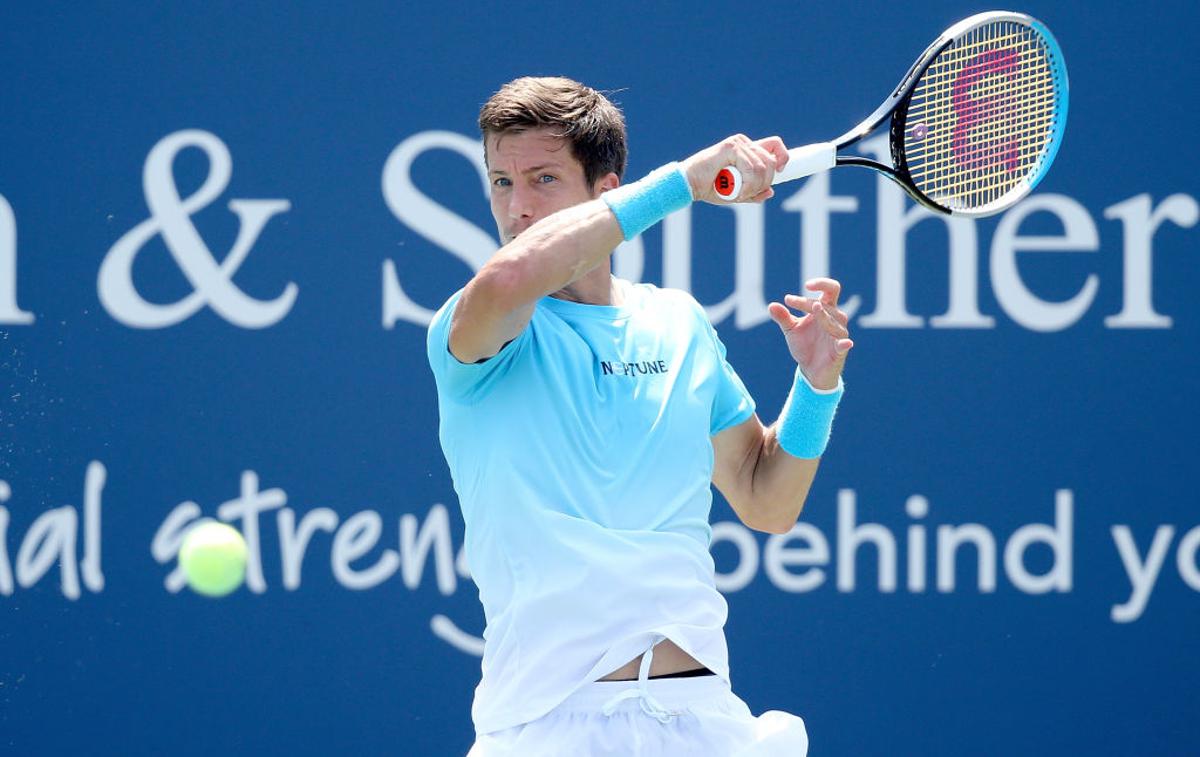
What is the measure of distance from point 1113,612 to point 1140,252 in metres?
0.93

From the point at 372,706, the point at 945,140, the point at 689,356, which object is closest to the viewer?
the point at 689,356

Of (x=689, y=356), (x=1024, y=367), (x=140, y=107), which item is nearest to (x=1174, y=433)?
(x=1024, y=367)

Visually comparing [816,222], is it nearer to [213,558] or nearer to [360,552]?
[360,552]

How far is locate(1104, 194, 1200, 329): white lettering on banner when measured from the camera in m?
4.32

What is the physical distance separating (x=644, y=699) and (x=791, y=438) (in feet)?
1.99

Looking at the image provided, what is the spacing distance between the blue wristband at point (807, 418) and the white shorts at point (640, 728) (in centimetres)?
49

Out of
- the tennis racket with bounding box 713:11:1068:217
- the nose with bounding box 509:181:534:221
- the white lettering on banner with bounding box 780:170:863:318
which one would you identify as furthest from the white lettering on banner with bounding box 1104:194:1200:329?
the nose with bounding box 509:181:534:221

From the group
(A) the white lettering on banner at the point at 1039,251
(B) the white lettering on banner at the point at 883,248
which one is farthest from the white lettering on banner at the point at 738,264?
(A) the white lettering on banner at the point at 1039,251

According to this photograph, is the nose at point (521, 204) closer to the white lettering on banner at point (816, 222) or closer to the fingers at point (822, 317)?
the fingers at point (822, 317)

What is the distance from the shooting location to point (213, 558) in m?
4.16

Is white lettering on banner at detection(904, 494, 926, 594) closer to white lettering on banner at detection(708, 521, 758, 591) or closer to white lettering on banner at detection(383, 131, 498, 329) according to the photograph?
white lettering on banner at detection(708, 521, 758, 591)

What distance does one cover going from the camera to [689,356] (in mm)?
2639

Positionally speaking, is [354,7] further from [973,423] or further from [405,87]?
[973,423]

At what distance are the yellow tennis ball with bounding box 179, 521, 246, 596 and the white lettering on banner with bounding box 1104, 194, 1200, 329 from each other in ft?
7.53
